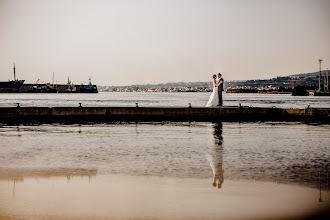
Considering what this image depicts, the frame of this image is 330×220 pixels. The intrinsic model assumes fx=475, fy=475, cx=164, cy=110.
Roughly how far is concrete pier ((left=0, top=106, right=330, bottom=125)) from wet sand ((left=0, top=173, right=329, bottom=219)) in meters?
22.0

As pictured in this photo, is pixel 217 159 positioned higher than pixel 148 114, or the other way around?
pixel 148 114

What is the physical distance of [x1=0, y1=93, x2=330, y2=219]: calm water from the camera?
8391mm

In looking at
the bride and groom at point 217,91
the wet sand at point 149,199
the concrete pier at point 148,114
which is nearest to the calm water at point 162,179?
the wet sand at point 149,199

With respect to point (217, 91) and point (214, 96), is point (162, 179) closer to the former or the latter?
point (217, 91)

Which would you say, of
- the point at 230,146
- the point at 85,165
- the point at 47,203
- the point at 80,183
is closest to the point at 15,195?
the point at 47,203

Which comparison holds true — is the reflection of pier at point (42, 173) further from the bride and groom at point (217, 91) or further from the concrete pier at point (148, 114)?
the concrete pier at point (148, 114)

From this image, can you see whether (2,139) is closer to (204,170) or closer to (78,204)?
(204,170)

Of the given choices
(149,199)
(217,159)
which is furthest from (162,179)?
(217,159)

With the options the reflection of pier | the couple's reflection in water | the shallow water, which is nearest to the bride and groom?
the couple's reflection in water

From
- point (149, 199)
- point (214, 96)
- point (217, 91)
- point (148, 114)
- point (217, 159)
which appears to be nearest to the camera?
point (149, 199)

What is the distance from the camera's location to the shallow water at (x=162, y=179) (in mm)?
8438

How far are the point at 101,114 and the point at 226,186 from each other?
2427 cm

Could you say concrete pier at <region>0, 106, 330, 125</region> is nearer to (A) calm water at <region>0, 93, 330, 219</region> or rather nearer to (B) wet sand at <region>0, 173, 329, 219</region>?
(A) calm water at <region>0, 93, 330, 219</region>

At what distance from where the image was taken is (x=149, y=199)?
9.22 m
